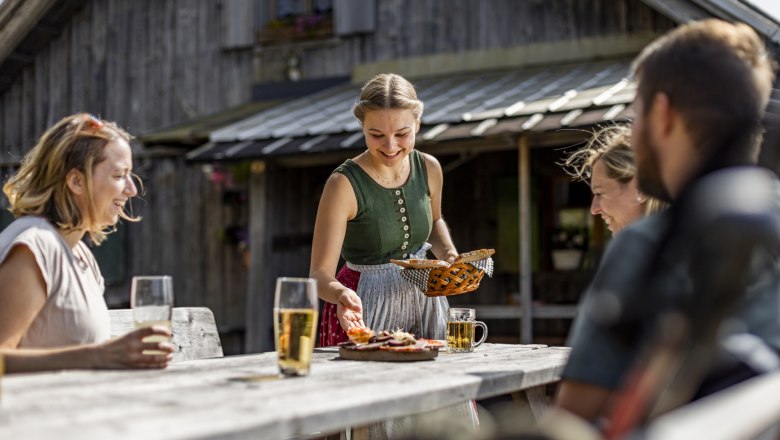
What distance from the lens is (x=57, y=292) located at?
2469mm

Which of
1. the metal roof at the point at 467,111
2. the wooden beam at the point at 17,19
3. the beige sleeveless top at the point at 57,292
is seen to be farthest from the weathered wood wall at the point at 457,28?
the beige sleeveless top at the point at 57,292

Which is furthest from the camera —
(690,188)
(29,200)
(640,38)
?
(640,38)

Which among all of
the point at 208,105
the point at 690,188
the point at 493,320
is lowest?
the point at 493,320

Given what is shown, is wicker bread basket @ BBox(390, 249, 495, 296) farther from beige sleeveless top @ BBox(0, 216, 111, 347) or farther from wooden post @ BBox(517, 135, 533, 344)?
wooden post @ BBox(517, 135, 533, 344)

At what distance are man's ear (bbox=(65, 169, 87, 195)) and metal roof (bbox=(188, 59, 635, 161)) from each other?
4549 millimetres

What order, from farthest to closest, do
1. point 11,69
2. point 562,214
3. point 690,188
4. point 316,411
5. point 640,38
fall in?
point 11,69
point 562,214
point 640,38
point 316,411
point 690,188

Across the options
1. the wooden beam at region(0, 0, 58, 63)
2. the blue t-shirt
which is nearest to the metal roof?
the wooden beam at region(0, 0, 58, 63)

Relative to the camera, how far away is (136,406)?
1.73 m

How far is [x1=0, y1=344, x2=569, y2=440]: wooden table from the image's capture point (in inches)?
60.5

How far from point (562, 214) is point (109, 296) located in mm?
4833

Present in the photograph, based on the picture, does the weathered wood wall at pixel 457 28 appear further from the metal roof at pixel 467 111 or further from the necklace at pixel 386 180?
the necklace at pixel 386 180

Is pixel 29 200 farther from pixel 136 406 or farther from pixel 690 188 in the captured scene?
pixel 690 188

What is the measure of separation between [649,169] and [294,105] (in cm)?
796

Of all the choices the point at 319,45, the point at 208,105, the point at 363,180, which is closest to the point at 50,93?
the point at 208,105
